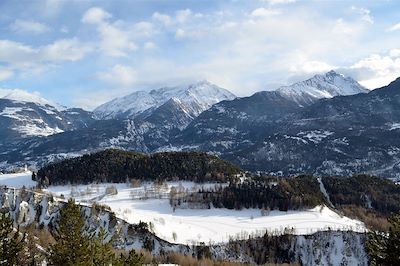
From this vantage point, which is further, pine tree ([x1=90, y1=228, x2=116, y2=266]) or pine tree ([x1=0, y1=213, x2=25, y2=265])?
pine tree ([x1=90, y1=228, x2=116, y2=266])

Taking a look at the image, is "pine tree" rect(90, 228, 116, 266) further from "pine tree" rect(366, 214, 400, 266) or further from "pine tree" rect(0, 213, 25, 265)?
"pine tree" rect(366, 214, 400, 266)

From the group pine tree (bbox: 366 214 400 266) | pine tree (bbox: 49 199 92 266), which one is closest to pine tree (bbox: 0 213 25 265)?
pine tree (bbox: 49 199 92 266)

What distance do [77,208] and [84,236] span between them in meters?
3.96

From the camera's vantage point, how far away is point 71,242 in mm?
67062

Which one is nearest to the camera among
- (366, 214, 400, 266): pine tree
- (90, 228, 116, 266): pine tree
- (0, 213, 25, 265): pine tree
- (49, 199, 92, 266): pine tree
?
(366, 214, 400, 266): pine tree

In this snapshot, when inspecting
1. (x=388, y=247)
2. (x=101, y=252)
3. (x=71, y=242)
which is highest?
(x=388, y=247)

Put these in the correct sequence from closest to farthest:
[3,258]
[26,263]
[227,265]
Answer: [3,258] < [26,263] < [227,265]

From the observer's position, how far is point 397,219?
48875 mm

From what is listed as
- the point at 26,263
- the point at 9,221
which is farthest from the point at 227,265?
the point at 9,221

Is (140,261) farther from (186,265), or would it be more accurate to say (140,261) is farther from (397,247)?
(186,265)

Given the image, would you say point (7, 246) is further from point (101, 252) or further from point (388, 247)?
point (388, 247)

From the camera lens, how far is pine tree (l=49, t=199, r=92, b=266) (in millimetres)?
65812

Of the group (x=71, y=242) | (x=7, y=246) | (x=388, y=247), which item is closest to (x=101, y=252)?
(x=71, y=242)

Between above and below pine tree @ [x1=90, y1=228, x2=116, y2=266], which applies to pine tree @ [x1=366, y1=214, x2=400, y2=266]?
above
